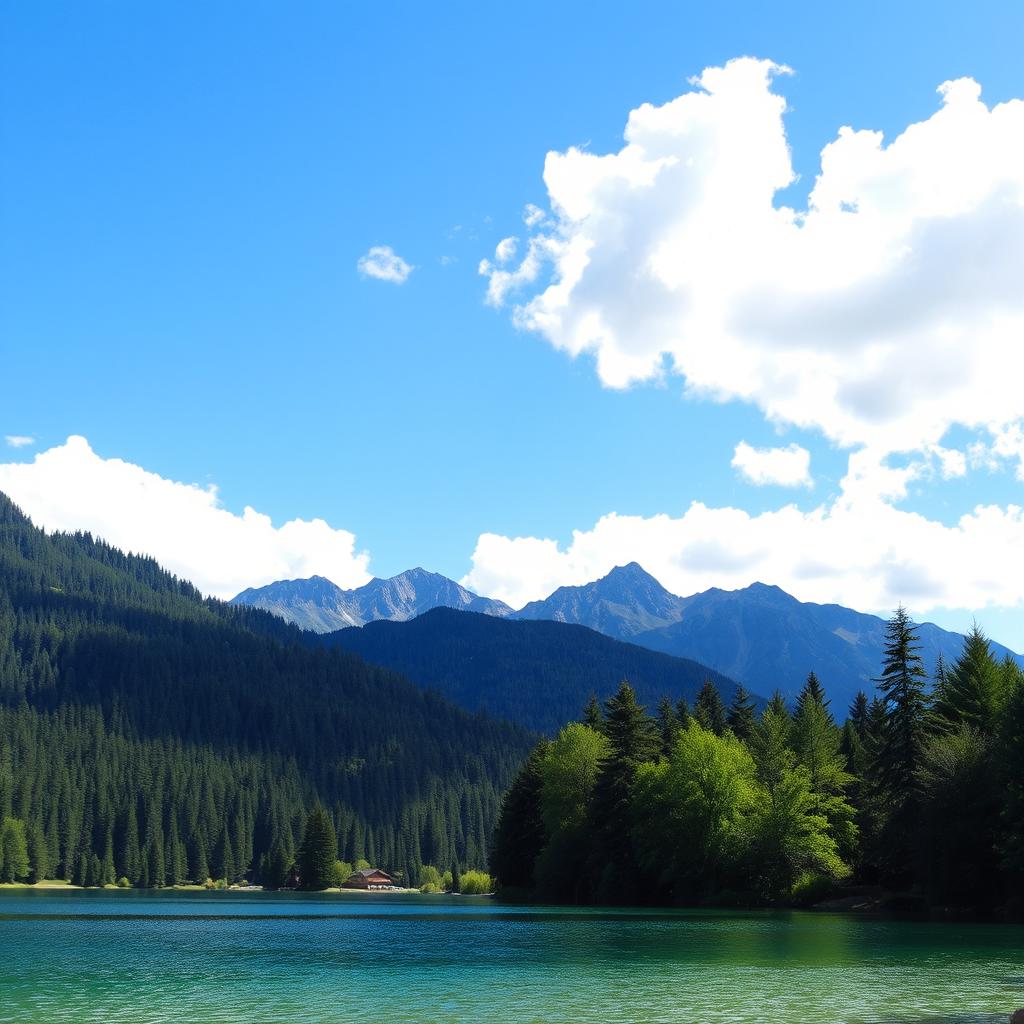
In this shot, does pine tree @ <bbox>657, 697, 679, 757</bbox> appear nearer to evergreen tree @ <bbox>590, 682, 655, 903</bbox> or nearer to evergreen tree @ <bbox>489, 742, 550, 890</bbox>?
evergreen tree @ <bbox>590, 682, 655, 903</bbox>

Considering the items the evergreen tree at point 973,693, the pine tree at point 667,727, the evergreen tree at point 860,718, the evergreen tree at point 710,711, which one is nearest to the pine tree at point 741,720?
the evergreen tree at point 710,711

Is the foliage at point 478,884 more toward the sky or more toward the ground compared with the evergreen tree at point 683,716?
more toward the ground

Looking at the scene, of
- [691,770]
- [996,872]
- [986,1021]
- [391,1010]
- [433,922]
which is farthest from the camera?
[691,770]

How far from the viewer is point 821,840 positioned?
88.2 metres

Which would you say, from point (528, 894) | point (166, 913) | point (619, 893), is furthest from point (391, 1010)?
point (528, 894)

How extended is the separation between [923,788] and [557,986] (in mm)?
47322

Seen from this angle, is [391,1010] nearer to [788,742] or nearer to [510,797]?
[788,742]

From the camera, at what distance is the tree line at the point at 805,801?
2837 inches

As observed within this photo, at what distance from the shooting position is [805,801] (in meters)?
89.1

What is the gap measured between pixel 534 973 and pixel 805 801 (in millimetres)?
51706

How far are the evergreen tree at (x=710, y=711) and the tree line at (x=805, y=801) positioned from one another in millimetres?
834

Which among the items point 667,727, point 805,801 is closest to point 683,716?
point 667,727

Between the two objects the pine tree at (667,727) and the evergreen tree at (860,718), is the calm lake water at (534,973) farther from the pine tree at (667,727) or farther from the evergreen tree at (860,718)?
the evergreen tree at (860,718)

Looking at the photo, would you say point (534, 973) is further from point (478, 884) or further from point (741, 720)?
point (478, 884)
